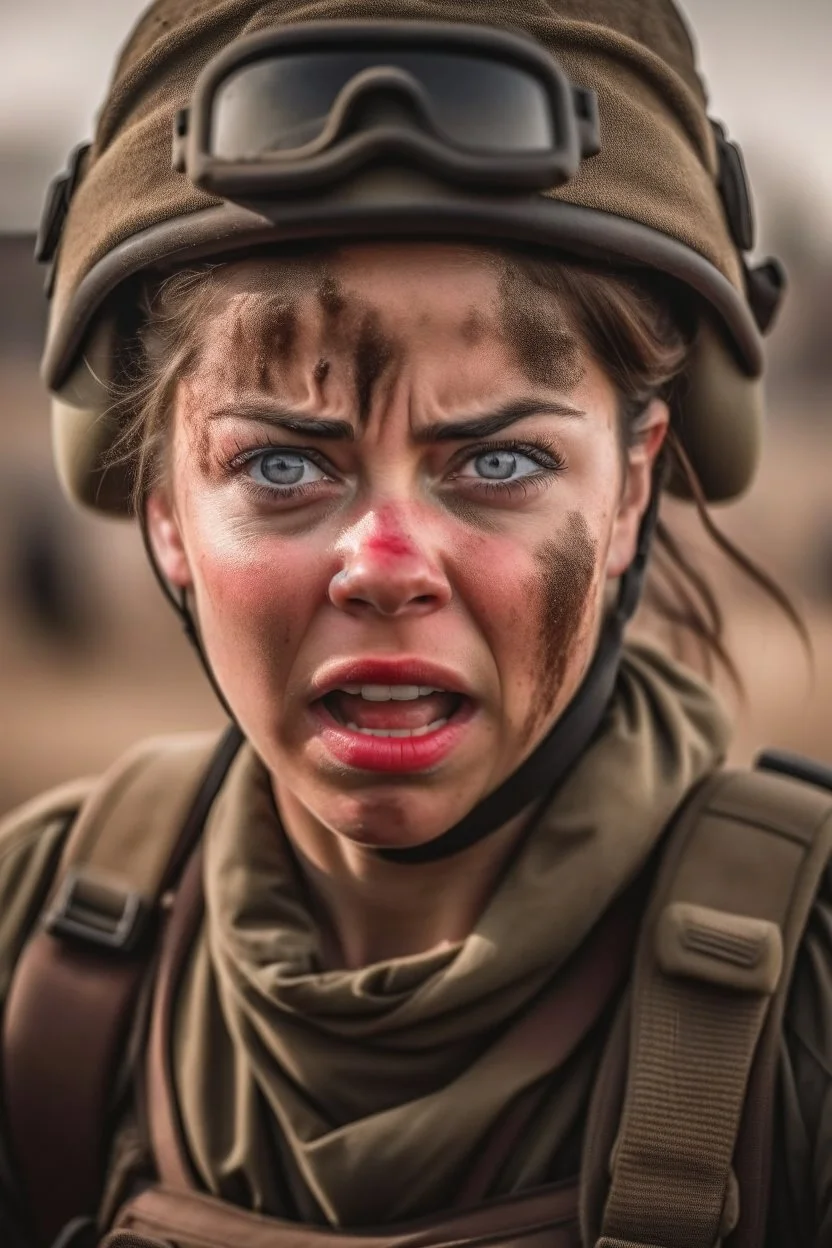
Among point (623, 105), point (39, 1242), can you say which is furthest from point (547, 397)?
point (39, 1242)

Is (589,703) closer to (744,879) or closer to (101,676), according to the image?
(744,879)

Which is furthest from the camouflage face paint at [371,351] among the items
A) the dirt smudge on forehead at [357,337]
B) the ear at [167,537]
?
the ear at [167,537]

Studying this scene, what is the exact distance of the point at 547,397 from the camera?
72.4 inches

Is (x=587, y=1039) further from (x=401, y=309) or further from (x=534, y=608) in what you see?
(x=401, y=309)

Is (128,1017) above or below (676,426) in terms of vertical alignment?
below

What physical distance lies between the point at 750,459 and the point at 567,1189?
1131mm

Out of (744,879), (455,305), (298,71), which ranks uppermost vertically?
(298,71)

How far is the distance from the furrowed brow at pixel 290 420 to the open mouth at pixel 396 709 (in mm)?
321

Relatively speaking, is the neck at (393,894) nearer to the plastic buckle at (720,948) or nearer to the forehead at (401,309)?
the plastic buckle at (720,948)

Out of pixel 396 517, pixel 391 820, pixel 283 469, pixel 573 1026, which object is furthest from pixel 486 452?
pixel 573 1026

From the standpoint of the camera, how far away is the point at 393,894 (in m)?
2.11

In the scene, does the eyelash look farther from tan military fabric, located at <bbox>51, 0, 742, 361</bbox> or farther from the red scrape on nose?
tan military fabric, located at <bbox>51, 0, 742, 361</bbox>

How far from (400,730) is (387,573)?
223mm

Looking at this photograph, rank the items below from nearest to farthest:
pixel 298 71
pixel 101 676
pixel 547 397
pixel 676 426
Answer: pixel 298 71, pixel 547 397, pixel 676 426, pixel 101 676
